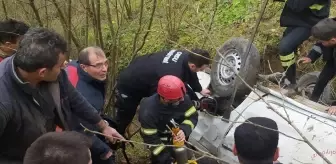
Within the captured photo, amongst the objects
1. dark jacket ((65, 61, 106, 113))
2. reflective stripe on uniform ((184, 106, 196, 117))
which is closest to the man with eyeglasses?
dark jacket ((65, 61, 106, 113))

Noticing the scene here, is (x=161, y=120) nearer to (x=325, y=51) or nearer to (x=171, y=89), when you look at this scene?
(x=171, y=89)

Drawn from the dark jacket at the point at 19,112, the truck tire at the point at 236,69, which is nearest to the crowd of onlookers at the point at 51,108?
the dark jacket at the point at 19,112

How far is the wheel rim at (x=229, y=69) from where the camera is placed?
425 centimetres

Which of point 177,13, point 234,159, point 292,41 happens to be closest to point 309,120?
point 234,159

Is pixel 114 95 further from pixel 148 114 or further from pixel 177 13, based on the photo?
pixel 177 13

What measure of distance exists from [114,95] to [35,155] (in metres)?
3.42

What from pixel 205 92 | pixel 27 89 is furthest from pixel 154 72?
pixel 27 89

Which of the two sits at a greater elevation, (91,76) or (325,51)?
(325,51)

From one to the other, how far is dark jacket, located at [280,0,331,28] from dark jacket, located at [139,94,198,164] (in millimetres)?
1534

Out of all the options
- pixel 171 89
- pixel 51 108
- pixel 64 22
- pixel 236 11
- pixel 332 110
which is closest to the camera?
pixel 51 108

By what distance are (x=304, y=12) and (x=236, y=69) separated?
1.13 meters

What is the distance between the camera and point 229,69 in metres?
4.34

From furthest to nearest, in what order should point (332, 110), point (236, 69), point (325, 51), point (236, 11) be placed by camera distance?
point (236, 11) < point (325, 51) < point (236, 69) < point (332, 110)

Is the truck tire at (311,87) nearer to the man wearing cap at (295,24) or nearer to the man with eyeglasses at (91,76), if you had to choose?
the man wearing cap at (295,24)
